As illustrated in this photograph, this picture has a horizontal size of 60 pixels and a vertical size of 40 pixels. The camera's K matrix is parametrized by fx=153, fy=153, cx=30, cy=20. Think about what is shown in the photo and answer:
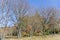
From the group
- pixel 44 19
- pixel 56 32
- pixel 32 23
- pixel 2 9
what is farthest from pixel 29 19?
pixel 2 9

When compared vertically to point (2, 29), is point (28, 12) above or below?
above

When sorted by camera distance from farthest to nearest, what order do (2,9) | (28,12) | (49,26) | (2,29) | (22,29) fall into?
(49,26)
(22,29)
(28,12)
(2,29)
(2,9)

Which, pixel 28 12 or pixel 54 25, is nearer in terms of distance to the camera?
pixel 28 12

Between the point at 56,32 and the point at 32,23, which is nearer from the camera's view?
the point at 32,23

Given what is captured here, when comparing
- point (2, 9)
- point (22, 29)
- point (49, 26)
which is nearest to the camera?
point (2, 9)

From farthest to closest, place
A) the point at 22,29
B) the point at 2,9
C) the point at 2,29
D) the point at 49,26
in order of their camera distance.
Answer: the point at 49,26 < the point at 22,29 < the point at 2,29 < the point at 2,9

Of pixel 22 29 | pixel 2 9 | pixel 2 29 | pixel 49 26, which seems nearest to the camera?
pixel 2 9

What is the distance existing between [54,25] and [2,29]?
26.2 metres

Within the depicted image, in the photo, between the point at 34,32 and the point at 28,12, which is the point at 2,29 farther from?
the point at 34,32

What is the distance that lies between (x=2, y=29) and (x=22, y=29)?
2058cm

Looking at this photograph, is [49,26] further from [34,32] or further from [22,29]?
[22,29]

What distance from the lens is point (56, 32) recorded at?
4269cm

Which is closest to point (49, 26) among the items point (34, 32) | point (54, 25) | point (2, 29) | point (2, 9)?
point (54, 25)

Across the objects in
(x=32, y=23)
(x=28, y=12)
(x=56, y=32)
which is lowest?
(x=56, y=32)
